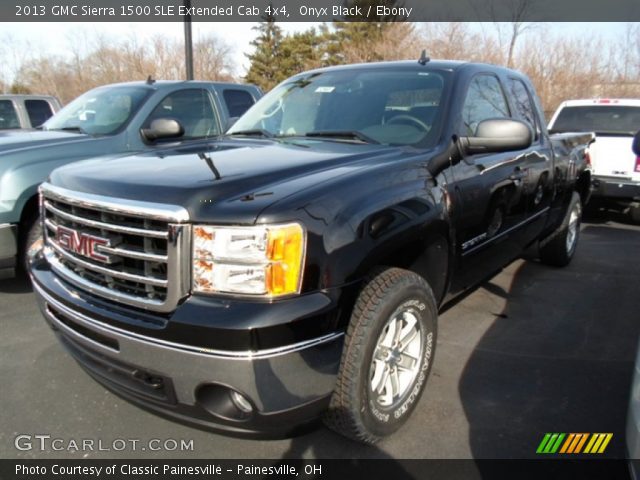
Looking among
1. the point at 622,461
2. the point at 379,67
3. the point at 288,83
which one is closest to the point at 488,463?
the point at 622,461

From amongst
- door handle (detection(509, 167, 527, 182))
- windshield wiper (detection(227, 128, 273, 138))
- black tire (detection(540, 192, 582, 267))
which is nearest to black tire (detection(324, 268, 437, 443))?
door handle (detection(509, 167, 527, 182))

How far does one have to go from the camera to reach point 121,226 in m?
2.08

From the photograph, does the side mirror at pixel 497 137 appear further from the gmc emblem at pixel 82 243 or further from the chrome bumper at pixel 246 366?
the gmc emblem at pixel 82 243

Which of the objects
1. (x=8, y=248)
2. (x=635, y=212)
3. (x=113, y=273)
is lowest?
(x=635, y=212)

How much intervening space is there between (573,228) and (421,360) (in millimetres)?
3788

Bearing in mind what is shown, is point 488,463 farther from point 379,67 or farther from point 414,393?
point 379,67

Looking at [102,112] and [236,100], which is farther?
[236,100]

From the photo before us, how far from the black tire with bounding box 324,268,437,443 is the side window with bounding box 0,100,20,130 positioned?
9208mm

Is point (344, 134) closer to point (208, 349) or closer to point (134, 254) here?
point (134, 254)

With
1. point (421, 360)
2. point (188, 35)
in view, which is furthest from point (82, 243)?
point (188, 35)

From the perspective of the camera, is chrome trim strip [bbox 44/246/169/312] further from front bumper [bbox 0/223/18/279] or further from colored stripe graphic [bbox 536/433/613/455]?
colored stripe graphic [bbox 536/433/613/455]

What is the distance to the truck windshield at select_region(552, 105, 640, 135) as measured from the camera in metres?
7.91

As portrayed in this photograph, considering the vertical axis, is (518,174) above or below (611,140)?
above

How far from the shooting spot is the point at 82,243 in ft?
7.48
